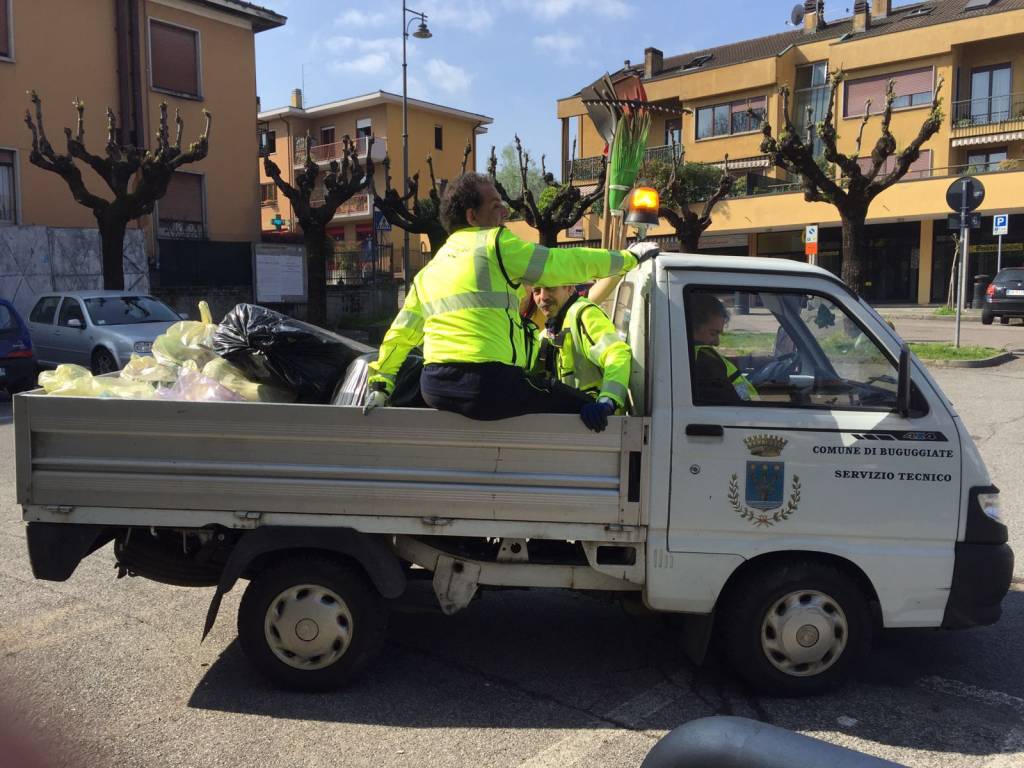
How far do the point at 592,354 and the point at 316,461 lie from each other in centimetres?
131

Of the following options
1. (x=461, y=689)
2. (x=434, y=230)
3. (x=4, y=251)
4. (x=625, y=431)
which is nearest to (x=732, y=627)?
(x=625, y=431)

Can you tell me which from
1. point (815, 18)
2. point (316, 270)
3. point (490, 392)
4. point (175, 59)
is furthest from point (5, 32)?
point (815, 18)

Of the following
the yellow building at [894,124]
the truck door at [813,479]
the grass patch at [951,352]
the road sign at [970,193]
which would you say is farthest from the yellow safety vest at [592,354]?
the yellow building at [894,124]

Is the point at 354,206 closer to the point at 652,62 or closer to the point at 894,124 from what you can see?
the point at 652,62

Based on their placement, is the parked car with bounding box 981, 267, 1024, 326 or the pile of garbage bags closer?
the pile of garbage bags

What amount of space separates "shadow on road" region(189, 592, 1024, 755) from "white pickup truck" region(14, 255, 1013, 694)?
0.16 meters

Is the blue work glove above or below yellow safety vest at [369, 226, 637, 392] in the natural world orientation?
below

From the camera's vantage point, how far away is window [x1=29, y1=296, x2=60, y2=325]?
1518 centimetres

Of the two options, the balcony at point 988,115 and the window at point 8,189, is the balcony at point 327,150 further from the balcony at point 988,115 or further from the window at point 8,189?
the balcony at point 988,115

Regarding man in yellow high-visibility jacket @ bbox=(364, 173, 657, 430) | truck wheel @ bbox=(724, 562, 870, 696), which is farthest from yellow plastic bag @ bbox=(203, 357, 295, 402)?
truck wheel @ bbox=(724, 562, 870, 696)

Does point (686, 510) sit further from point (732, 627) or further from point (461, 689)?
point (461, 689)

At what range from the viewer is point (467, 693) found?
3.94m

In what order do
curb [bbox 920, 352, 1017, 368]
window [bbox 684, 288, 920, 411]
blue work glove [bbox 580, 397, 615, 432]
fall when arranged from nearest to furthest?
blue work glove [bbox 580, 397, 615, 432] → window [bbox 684, 288, 920, 411] → curb [bbox 920, 352, 1017, 368]

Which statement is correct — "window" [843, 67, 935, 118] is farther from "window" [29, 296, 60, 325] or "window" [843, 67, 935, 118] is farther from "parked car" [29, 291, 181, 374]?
"window" [29, 296, 60, 325]
